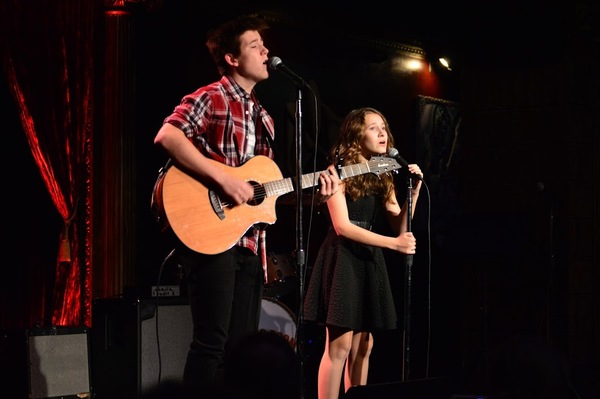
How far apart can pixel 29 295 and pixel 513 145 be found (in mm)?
4175

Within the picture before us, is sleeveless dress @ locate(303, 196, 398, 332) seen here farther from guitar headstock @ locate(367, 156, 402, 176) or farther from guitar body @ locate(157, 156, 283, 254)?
guitar body @ locate(157, 156, 283, 254)

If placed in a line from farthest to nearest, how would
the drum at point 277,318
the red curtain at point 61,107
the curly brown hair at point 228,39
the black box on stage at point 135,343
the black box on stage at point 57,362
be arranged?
1. the red curtain at point 61,107
2. the drum at point 277,318
3. the black box on stage at point 57,362
4. the black box on stage at point 135,343
5. the curly brown hair at point 228,39

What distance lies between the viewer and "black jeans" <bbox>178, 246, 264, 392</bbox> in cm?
397

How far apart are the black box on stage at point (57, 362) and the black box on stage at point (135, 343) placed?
0.24 feet

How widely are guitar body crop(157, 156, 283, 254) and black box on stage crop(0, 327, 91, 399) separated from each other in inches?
73.3

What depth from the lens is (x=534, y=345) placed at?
2348mm

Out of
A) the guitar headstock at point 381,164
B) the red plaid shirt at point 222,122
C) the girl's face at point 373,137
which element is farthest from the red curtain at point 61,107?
the red plaid shirt at point 222,122

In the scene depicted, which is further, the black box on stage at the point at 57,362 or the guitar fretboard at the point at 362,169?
the black box on stage at the point at 57,362

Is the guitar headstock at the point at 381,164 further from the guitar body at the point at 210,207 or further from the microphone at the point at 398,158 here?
the guitar body at the point at 210,207

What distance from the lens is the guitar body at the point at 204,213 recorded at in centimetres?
409

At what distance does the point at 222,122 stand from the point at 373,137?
52.5 inches

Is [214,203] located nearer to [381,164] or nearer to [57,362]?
[381,164]

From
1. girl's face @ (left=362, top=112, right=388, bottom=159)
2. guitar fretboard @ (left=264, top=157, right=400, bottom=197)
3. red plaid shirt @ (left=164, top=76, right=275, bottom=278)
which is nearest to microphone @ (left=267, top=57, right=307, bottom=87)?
red plaid shirt @ (left=164, top=76, right=275, bottom=278)

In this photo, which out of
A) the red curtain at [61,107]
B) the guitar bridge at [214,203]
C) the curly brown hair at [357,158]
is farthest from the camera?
the red curtain at [61,107]
